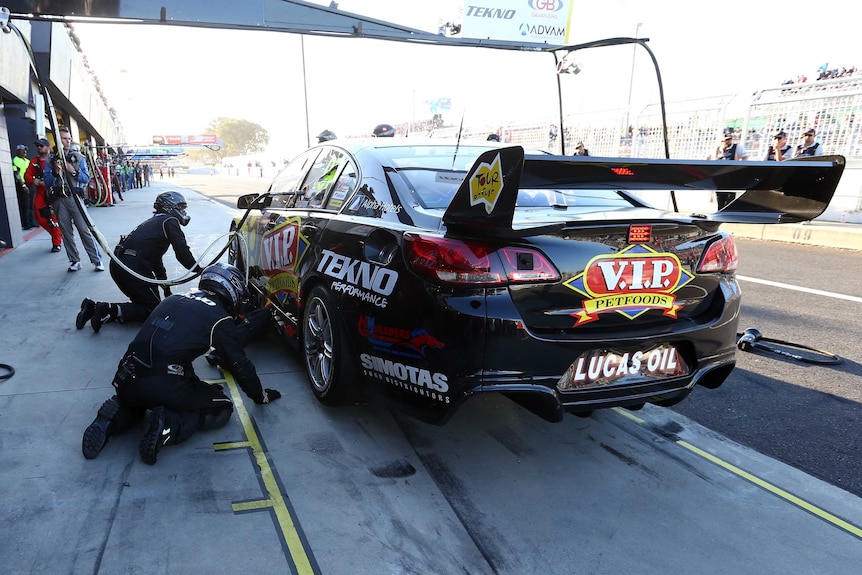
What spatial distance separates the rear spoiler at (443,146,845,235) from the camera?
6.94ft

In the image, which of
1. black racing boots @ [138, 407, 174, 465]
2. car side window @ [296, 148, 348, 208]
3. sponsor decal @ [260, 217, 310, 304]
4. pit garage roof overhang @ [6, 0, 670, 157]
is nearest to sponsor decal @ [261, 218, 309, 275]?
sponsor decal @ [260, 217, 310, 304]

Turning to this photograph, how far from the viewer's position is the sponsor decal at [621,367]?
239cm

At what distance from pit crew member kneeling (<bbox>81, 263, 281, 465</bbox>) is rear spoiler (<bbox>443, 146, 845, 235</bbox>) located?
4.99 ft

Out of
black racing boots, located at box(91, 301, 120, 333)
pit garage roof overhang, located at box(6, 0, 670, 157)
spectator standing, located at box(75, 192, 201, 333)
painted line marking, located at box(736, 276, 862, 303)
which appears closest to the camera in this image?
black racing boots, located at box(91, 301, 120, 333)

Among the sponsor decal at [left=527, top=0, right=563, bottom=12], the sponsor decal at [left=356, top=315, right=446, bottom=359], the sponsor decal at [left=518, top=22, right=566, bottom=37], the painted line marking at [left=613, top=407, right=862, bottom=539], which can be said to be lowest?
the painted line marking at [left=613, top=407, right=862, bottom=539]

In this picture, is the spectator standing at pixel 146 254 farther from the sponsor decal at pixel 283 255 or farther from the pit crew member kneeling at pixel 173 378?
the pit crew member kneeling at pixel 173 378

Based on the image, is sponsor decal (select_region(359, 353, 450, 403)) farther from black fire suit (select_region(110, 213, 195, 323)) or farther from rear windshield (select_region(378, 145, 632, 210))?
black fire suit (select_region(110, 213, 195, 323))

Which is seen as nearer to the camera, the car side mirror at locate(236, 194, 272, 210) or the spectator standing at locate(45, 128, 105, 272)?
the car side mirror at locate(236, 194, 272, 210)

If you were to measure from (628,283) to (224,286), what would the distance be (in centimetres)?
223

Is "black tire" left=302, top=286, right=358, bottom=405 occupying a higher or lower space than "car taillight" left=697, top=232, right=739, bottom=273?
lower

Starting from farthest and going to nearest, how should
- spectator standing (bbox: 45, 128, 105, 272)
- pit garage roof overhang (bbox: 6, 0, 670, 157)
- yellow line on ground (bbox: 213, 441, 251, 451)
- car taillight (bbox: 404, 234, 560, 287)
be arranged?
spectator standing (bbox: 45, 128, 105, 272), pit garage roof overhang (bbox: 6, 0, 670, 157), yellow line on ground (bbox: 213, 441, 251, 451), car taillight (bbox: 404, 234, 560, 287)

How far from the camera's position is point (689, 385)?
2.63m

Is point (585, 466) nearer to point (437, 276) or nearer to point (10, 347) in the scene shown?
point (437, 276)

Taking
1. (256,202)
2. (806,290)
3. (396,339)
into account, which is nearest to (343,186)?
(396,339)
